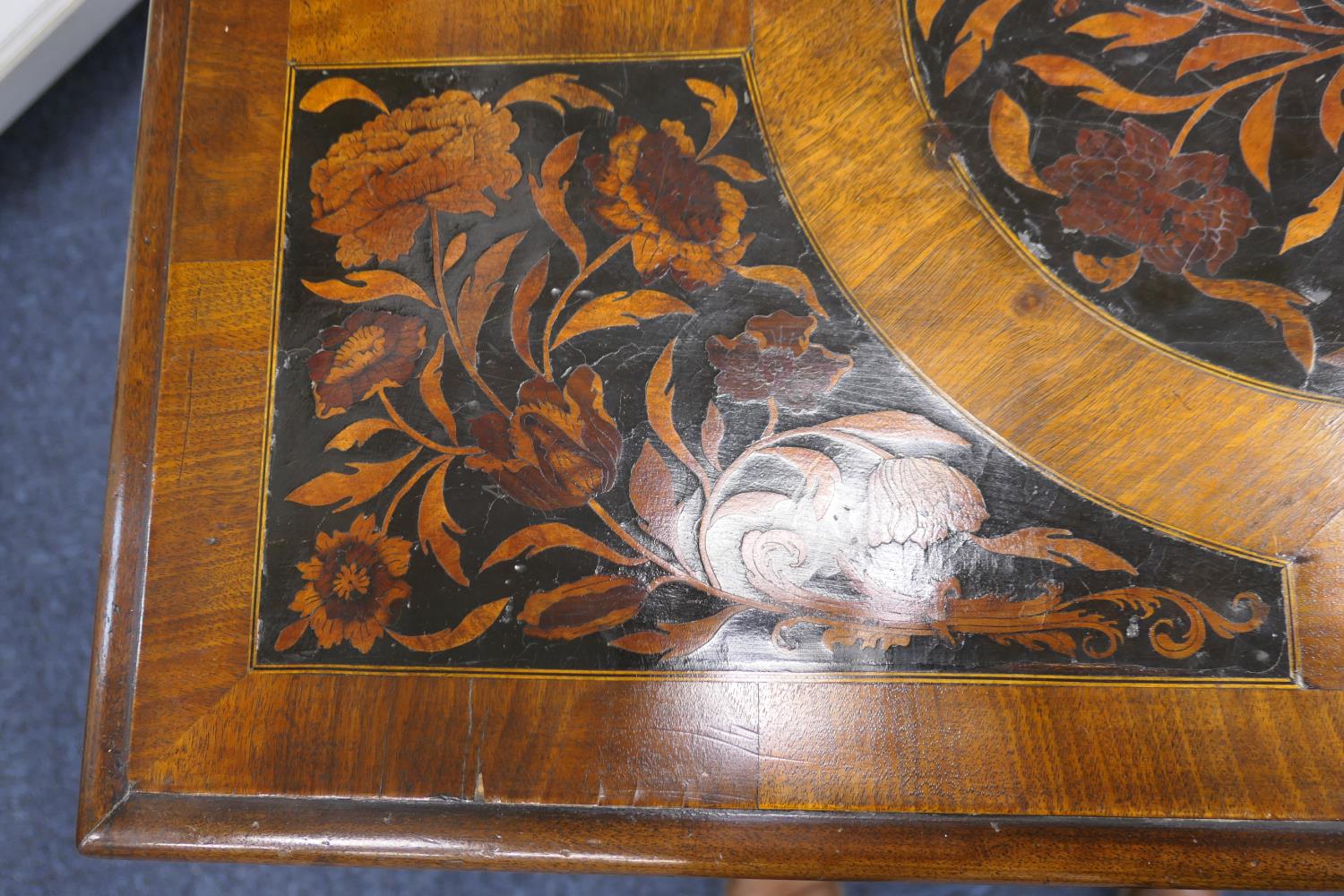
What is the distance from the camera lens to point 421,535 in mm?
707

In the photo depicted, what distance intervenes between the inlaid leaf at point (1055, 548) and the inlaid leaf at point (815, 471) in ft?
0.39

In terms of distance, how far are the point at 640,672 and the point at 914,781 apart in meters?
0.22

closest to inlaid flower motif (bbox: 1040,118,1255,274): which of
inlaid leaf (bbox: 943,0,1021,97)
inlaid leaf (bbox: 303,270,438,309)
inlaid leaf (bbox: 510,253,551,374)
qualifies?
inlaid leaf (bbox: 943,0,1021,97)

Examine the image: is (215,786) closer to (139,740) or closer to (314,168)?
(139,740)

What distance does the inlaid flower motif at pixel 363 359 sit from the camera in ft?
2.37

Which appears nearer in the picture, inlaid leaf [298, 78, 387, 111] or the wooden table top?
the wooden table top

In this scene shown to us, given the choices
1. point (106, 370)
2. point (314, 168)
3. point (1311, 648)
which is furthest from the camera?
point (106, 370)

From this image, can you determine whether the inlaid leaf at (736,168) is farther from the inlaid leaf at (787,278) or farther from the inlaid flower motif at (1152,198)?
the inlaid flower motif at (1152,198)

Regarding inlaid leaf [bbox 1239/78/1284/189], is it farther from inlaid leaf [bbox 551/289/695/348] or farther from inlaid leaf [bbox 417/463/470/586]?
inlaid leaf [bbox 417/463/470/586]

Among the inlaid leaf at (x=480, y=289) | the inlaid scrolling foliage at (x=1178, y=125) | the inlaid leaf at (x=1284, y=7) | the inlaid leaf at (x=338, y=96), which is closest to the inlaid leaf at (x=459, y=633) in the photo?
the inlaid leaf at (x=480, y=289)

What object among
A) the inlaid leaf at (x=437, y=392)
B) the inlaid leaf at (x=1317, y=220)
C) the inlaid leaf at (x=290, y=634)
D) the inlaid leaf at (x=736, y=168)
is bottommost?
the inlaid leaf at (x=290, y=634)

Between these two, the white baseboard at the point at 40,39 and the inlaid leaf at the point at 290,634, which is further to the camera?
the white baseboard at the point at 40,39

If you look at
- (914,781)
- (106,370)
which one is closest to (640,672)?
(914,781)

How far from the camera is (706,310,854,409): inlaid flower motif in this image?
70 cm
